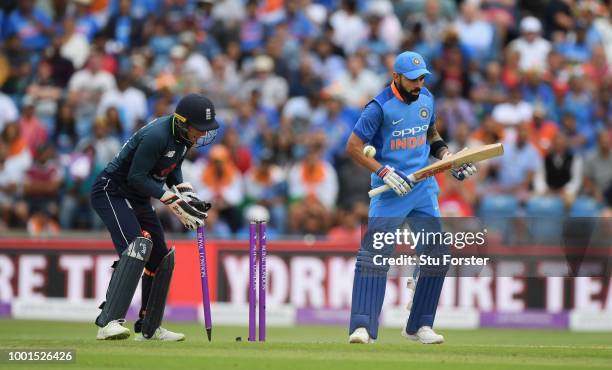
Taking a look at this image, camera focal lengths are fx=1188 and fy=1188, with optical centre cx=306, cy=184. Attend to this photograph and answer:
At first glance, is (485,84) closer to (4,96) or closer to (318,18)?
(318,18)

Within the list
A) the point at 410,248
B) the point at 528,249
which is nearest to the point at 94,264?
the point at 528,249

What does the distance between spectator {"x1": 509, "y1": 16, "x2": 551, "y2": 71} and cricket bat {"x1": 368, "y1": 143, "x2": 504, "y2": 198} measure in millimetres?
9164

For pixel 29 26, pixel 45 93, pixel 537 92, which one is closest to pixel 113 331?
pixel 45 93

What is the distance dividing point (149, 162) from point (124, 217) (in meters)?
0.57

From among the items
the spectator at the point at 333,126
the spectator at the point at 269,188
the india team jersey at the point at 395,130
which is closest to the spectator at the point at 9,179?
the spectator at the point at 269,188

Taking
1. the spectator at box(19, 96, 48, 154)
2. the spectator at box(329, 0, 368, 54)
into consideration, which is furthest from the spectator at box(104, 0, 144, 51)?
the spectator at box(329, 0, 368, 54)

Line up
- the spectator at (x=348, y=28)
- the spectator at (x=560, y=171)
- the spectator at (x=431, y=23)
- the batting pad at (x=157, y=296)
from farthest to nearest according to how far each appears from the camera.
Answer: the spectator at (x=348, y=28) → the spectator at (x=431, y=23) → the spectator at (x=560, y=171) → the batting pad at (x=157, y=296)

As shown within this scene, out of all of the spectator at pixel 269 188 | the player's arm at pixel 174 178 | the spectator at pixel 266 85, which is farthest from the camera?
the spectator at pixel 266 85

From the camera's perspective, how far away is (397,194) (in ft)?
32.0

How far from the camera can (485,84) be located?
1841 centimetres

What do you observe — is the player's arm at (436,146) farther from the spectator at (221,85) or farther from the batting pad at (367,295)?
the spectator at (221,85)

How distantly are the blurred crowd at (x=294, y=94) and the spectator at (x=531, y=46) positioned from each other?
0.10ft

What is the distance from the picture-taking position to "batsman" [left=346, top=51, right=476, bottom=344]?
9.84 m

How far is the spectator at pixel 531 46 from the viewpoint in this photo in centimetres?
1880
